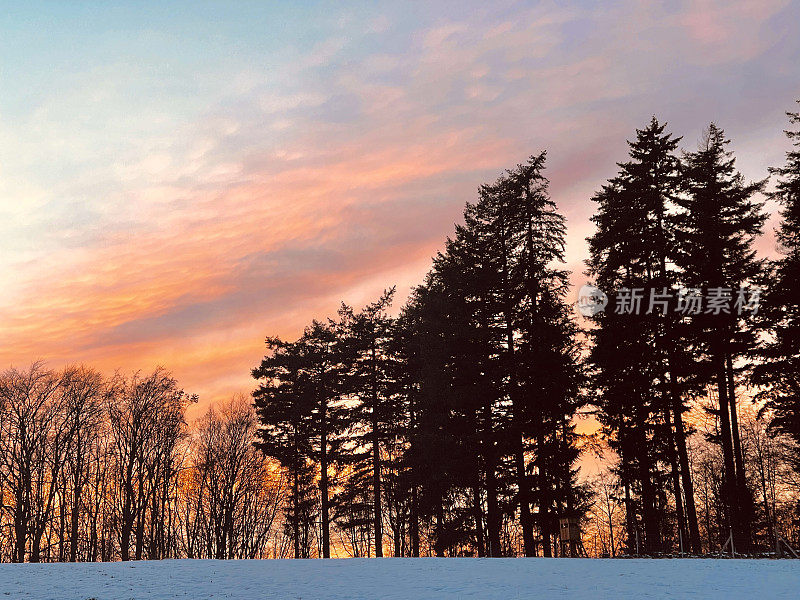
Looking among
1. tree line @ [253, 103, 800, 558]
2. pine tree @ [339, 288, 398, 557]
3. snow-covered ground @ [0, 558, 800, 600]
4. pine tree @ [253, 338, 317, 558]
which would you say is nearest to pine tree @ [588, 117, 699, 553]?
tree line @ [253, 103, 800, 558]

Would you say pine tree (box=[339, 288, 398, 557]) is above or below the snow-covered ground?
above

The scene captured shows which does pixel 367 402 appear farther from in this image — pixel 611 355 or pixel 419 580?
pixel 419 580

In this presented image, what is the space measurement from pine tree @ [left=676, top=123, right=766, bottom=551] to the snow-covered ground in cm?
727

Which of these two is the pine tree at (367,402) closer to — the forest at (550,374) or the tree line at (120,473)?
the forest at (550,374)

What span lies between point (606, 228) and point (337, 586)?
2248 cm

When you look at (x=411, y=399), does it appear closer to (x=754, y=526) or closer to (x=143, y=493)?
(x=754, y=526)

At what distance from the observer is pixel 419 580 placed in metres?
19.6

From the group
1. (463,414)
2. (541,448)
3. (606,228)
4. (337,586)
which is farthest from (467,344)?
(337,586)

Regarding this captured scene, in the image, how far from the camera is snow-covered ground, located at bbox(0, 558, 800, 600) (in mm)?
16938

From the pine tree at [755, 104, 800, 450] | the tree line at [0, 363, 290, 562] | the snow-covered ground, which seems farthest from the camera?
the tree line at [0, 363, 290, 562]

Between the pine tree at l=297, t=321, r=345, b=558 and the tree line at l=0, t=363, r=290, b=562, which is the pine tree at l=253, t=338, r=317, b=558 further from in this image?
the tree line at l=0, t=363, r=290, b=562

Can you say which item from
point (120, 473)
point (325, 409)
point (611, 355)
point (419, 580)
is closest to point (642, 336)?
point (611, 355)

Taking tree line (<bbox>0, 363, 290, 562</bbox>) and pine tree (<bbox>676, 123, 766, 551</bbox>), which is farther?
tree line (<bbox>0, 363, 290, 562</bbox>)

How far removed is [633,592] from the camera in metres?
16.9
